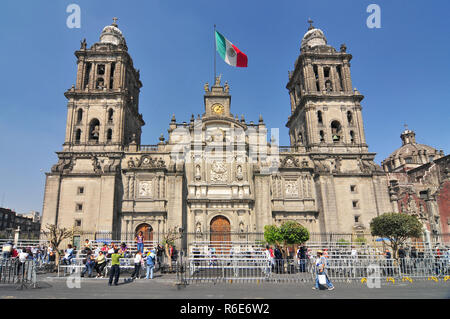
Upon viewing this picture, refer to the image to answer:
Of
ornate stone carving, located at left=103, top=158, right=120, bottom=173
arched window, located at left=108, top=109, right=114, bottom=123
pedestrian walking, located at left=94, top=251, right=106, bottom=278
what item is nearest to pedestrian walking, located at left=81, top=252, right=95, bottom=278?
pedestrian walking, located at left=94, top=251, right=106, bottom=278

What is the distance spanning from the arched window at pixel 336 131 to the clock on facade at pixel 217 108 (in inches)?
533

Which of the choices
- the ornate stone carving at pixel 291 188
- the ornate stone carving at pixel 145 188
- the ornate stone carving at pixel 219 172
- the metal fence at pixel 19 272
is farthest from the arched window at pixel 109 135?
the metal fence at pixel 19 272

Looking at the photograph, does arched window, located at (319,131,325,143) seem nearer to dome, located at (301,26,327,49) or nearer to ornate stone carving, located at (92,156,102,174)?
dome, located at (301,26,327,49)

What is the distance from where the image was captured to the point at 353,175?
3291 cm

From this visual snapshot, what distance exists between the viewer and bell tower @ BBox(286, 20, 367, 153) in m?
34.7

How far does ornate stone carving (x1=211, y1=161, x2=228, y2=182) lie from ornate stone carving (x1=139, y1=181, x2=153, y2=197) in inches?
264

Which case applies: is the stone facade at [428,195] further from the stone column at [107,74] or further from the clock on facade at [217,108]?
the stone column at [107,74]

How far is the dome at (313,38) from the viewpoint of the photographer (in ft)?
133

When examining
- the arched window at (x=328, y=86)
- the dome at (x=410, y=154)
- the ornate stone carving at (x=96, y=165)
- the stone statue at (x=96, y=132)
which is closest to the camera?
the ornate stone carving at (x=96, y=165)

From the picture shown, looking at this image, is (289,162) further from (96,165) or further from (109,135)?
(96,165)

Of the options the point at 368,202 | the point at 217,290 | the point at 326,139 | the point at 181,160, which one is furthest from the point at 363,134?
the point at 217,290

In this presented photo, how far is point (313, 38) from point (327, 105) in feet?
37.1
